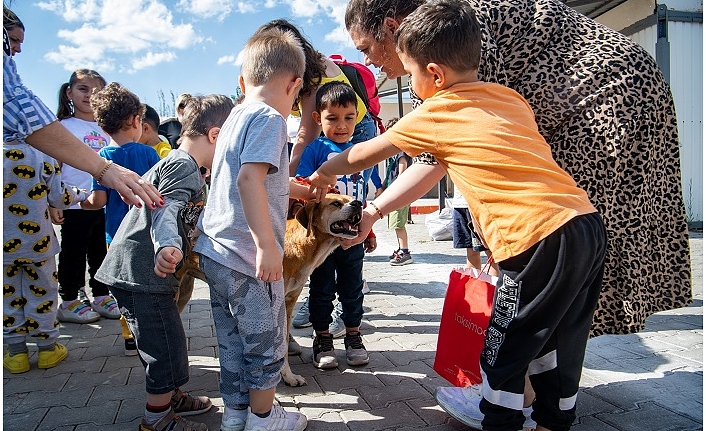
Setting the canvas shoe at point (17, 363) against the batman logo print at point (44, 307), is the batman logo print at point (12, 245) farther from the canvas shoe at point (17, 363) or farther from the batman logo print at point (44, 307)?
the canvas shoe at point (17, 363)

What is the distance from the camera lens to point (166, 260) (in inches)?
92.0

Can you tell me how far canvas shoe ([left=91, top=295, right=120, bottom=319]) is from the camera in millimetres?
4852

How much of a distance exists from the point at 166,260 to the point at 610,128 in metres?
2.10

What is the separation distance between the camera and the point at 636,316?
7.82 feet

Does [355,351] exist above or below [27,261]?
below

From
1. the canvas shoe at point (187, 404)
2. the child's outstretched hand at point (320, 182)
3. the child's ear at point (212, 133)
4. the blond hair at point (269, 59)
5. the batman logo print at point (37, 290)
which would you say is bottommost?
the canvas shoe at point (187, 404)

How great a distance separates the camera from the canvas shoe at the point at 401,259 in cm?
762

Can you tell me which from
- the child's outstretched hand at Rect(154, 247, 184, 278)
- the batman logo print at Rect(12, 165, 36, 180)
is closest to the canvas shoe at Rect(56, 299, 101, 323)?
the batman logo print at Rect(12, 165, 36, 180)

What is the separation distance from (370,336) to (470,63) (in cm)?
269

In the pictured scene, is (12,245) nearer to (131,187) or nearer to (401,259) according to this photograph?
(131,187)

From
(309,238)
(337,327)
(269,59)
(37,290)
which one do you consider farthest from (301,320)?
(269,59)

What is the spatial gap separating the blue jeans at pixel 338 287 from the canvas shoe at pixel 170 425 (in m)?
1.18

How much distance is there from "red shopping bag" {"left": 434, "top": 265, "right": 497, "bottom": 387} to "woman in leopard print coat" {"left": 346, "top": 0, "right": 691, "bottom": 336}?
546mm

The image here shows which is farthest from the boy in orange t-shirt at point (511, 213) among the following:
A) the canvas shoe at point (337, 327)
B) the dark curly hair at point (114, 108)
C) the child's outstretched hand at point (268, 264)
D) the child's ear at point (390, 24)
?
the dark curly hair at point (114, 108)
